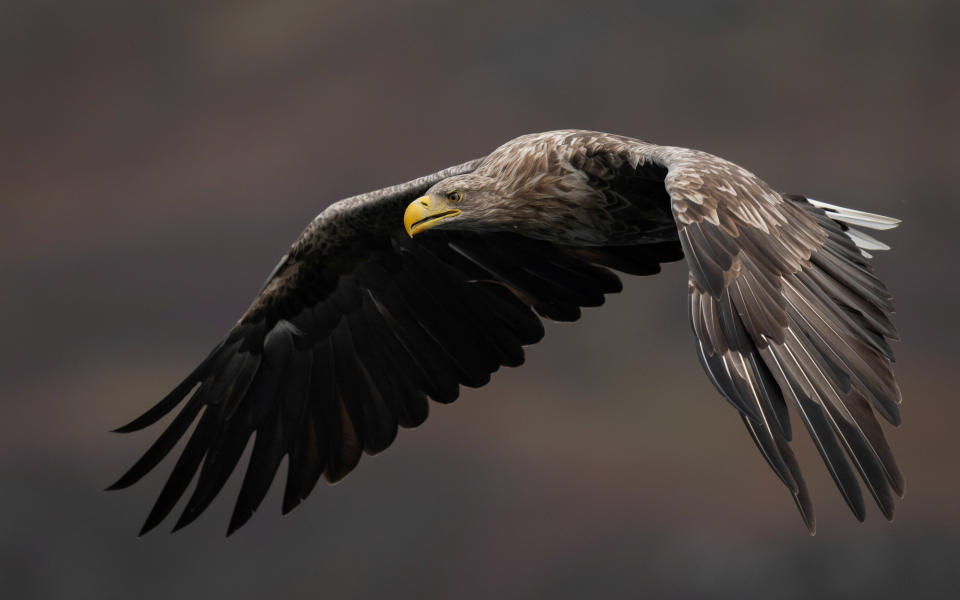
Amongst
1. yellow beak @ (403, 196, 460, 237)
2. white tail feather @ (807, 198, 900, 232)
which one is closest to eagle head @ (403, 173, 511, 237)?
yellow beak @ (403, 196, 460, 237)

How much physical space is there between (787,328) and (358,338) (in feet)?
9.02

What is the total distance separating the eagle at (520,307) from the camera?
12.6 feet

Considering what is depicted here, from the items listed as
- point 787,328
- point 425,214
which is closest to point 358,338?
point 425,214

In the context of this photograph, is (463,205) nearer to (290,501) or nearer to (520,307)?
(520,307)

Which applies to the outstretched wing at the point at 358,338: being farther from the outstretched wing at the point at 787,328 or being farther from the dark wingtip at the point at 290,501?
the outstretched wing at the point at 787,328

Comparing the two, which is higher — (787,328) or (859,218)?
(787,328)

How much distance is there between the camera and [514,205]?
198 inches

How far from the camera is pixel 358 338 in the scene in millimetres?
6195

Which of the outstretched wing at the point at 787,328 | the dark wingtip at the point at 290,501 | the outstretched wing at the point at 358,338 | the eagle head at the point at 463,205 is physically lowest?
the dark wingtip at the point at 290,501

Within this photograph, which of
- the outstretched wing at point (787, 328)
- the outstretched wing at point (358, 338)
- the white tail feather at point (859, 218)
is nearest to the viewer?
the outstretched wing at point (787, 328)

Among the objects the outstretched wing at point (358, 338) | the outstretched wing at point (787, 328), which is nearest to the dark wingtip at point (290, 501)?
the outstretched wing at point (358, 338)

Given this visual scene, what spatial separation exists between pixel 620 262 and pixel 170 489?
7.52 ft

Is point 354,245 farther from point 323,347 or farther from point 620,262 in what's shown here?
point 620,262

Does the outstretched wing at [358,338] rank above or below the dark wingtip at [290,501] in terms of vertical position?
above
